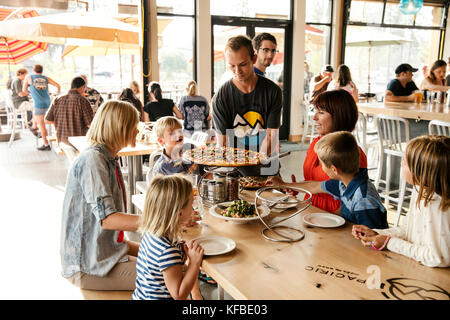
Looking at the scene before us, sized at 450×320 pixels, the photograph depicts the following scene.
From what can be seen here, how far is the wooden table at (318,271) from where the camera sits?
117cm

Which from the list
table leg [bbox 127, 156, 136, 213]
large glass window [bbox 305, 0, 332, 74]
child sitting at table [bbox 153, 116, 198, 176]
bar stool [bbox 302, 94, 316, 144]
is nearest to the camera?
child sitting at table [bbox 153, 116, 198, 176]

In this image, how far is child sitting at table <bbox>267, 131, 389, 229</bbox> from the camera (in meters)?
1.73

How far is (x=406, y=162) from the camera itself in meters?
1.46

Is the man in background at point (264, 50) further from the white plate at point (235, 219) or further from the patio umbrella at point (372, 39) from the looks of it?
the patio umbrella at point (372, 39)

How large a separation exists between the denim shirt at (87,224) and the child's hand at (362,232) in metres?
1.04

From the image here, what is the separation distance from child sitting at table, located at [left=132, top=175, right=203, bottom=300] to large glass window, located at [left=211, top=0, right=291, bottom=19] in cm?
651

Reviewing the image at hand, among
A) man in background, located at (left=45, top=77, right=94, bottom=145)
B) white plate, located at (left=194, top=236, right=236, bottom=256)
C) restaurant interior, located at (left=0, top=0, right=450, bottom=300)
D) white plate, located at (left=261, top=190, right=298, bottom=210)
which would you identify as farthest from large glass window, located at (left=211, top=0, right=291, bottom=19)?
white plate, located at (left=194, top=236, right=236, bottom=256)

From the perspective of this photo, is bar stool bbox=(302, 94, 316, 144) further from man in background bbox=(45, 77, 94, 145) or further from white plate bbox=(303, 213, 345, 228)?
white plate bbox=(303, 213, 345, 228)

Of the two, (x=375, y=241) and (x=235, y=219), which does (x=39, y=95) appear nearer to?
(x=235, y=219)

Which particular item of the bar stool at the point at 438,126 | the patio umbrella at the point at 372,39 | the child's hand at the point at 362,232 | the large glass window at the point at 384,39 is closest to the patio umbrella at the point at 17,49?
the patio umbrella at the point at 372,39

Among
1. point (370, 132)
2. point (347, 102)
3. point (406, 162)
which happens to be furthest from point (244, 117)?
point (370, 132)

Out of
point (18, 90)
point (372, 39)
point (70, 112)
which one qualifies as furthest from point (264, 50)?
point (18, 90)

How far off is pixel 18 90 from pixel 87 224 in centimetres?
734
